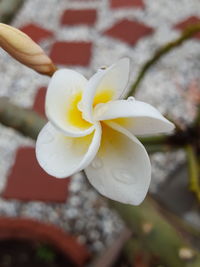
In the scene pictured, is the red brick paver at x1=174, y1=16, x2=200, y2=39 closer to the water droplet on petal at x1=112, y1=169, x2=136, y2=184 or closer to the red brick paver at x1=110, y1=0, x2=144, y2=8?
the red brick paver at x1=110, y1=0, x2=144, y2=8

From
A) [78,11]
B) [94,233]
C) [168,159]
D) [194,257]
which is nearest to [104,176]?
[194,257]

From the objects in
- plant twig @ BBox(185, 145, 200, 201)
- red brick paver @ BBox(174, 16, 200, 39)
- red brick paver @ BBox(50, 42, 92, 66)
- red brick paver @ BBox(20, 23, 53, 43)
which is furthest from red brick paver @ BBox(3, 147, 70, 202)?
red brick paver @ BBox(174, 16, 200, 39)

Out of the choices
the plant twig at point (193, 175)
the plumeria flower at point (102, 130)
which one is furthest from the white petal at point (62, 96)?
the plant twig at point (193, 175)

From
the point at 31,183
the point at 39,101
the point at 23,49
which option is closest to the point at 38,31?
the point at 39,101

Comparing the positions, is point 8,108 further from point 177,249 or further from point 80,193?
point 80,193

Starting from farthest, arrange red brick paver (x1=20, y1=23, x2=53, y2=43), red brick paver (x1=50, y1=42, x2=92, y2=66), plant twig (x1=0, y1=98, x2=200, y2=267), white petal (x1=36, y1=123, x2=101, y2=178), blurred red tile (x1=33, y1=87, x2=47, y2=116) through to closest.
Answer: red brick paver (x1=20, y1=23, x2=53, y2=43)
red brick paver (x1=50, y1=42, x2=92, y2=66)
blurred red tile (x1=33, y1=87, x2=47, y2=116)
plant twig (x1=0, y1=98, x2=200, y2=267)
white petal (x1=36, y1=123, x2=101, y2=178)

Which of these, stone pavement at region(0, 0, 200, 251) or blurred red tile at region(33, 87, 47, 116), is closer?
stone pavement at region(0, 0, 200, 251)

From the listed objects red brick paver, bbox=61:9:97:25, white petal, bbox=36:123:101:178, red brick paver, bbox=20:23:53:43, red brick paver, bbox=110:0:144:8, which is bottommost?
red brick paver, bbox=20:23:53:43

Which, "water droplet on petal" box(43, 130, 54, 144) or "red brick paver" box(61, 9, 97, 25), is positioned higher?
"water droplet on petal" box(43, 130, 54, 144)
